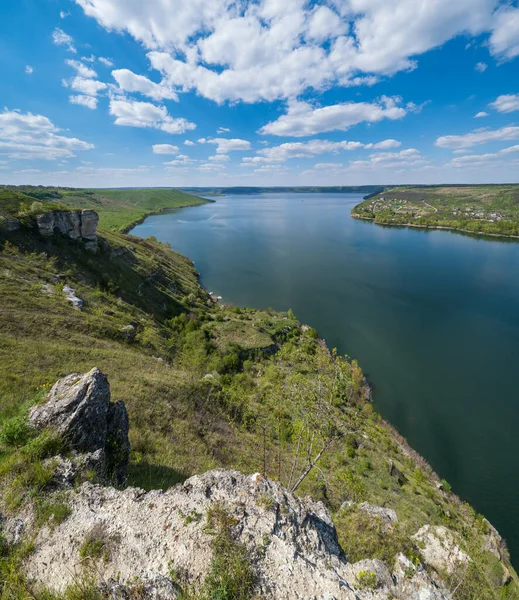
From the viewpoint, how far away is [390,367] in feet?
117

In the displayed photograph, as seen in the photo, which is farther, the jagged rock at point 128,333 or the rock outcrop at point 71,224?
the rock outcrop at point 71,224

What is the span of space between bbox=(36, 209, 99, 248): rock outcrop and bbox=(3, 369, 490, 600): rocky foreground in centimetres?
3656

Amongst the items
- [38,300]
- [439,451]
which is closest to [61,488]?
[38,300]

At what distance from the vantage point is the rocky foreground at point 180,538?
5.20 metres

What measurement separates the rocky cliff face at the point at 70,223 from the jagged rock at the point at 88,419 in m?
34.9

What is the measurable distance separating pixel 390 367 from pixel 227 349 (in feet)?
69.8

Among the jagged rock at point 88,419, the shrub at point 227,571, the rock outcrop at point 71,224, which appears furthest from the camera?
the rock outcrop at point 71,224

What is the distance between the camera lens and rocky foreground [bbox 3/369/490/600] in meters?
5.20

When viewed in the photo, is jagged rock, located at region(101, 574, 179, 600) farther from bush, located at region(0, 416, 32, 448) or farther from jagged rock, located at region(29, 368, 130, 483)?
bush, located at region(0, 416, 32, 448)

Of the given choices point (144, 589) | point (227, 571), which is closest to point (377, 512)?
point (227, 571)

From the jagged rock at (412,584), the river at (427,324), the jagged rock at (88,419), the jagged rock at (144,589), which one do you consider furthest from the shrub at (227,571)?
the river at (427,324)

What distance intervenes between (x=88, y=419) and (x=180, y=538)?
5000 millimetres

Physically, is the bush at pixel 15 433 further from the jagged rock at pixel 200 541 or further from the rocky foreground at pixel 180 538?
the jagged rock at pixel 200 541

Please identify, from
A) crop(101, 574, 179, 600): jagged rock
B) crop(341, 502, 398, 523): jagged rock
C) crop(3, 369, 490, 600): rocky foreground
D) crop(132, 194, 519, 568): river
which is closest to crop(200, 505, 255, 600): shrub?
crop(3, 369, 490, 600): rocky foreground
